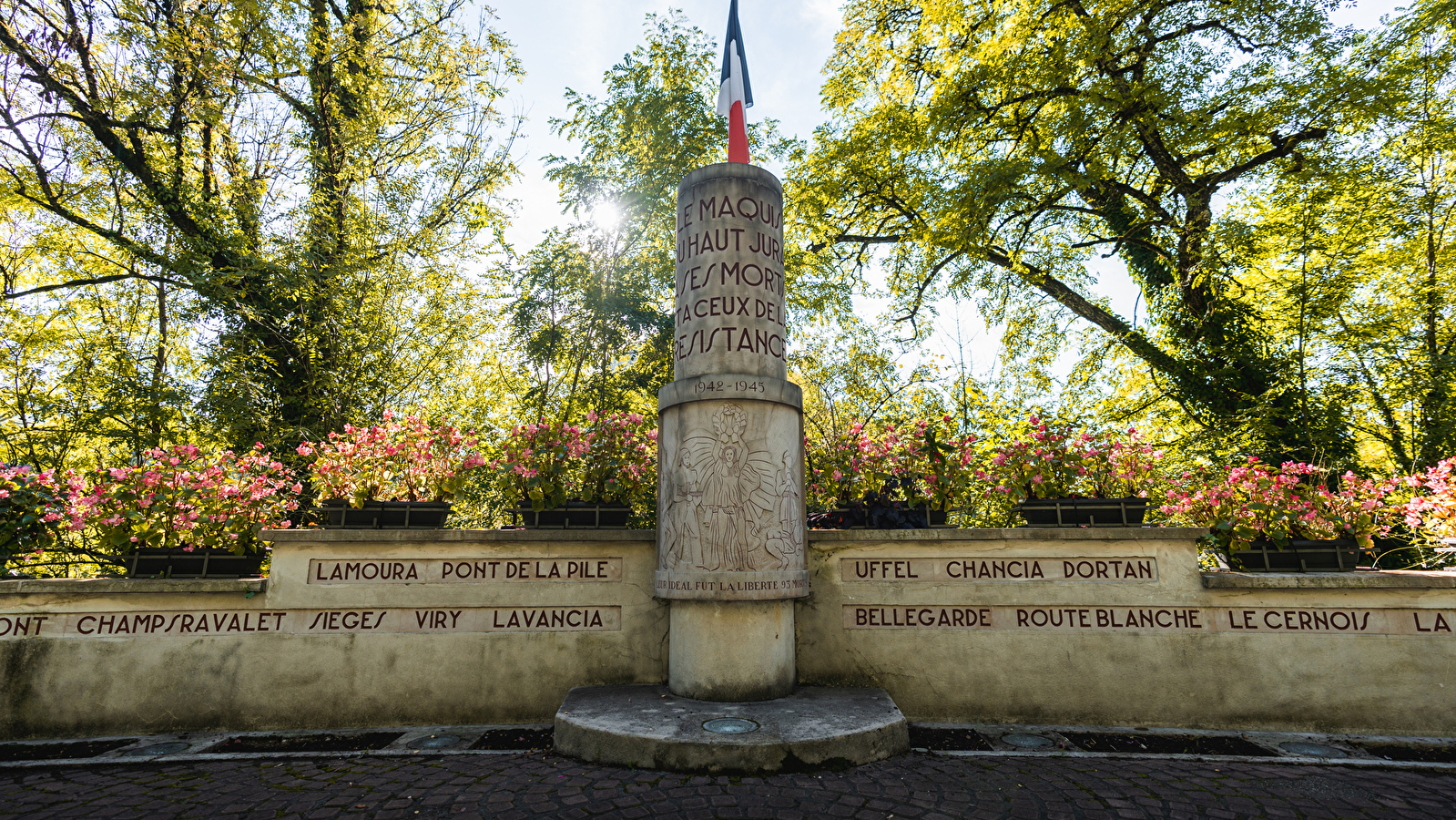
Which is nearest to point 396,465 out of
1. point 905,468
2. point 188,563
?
point 188,563

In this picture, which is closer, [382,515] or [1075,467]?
[382,515]

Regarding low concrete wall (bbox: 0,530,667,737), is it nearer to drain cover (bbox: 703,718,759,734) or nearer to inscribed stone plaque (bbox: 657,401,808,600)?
inscribed stone plaque (bbox: 657,401,808,600)

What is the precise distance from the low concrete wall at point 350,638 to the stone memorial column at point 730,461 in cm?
64

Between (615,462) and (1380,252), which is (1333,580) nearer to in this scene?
(615,462)

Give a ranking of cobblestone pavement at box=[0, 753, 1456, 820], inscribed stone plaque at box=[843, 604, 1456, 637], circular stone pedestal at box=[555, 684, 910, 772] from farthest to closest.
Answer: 1. inscribed stone plaque at box=[843, 604, 1456, 637]
2. circular stone pedestal at box=[555, 684, 910, 772]
3. cobblestone pavement at box=[0, 753, 1456, 820]

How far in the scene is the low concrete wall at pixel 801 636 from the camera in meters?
4.88

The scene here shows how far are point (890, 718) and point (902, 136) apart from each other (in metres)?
13.4

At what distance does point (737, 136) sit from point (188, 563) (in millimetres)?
6158

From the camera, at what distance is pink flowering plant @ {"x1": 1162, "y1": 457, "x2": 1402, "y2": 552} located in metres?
5.31

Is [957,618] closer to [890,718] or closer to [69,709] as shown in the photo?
[890,718]

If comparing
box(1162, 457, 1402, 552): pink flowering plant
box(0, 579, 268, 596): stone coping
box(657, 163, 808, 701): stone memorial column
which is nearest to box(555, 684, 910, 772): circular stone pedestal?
box(657, 163, 808, 701): stone memorial column

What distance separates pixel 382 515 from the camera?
17.9ft

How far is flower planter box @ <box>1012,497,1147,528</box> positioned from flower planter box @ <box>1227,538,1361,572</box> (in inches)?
38.1

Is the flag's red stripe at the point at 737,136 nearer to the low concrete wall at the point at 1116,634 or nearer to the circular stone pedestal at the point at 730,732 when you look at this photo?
the low concrete wall at the point at 1116,634
